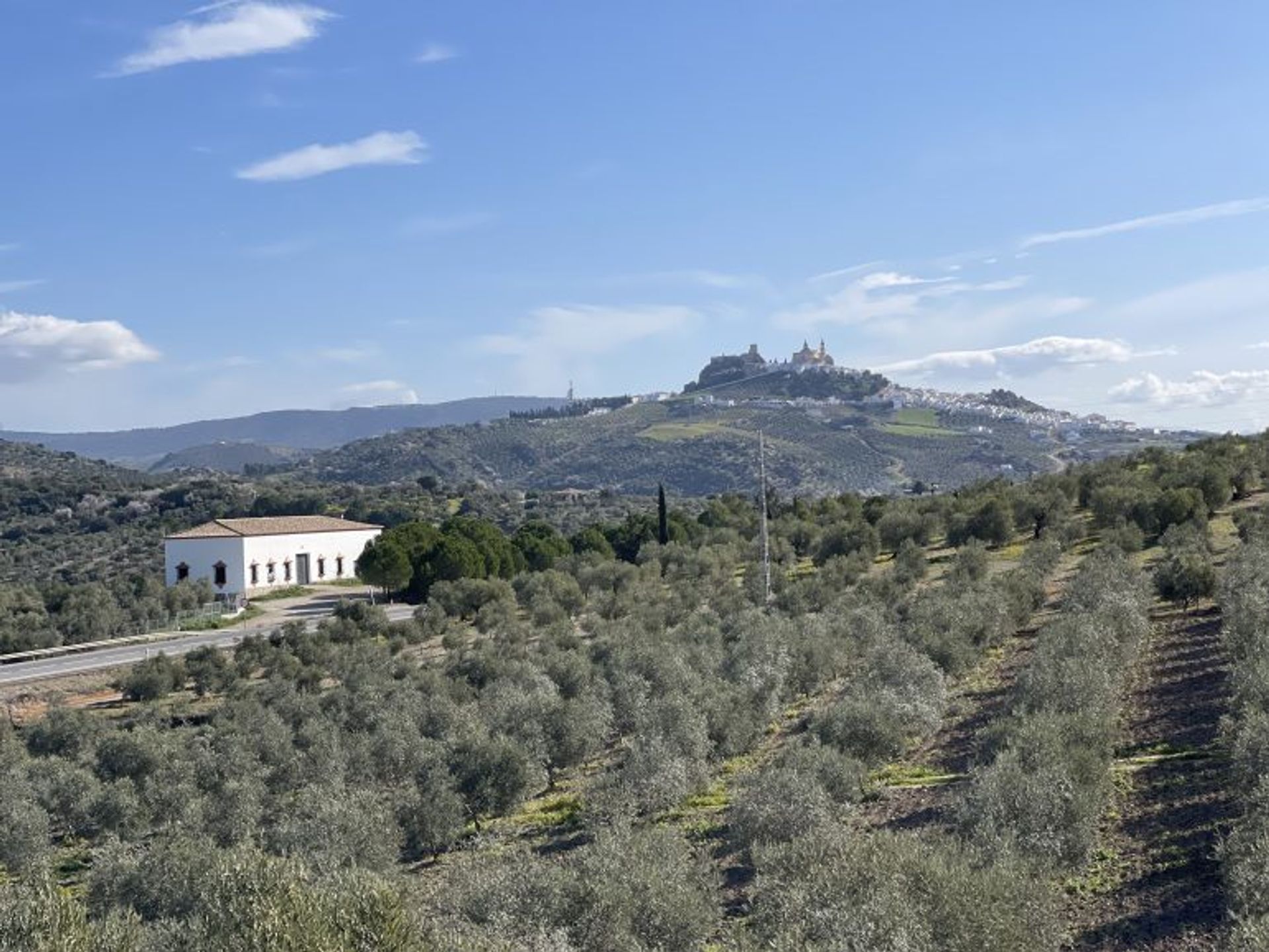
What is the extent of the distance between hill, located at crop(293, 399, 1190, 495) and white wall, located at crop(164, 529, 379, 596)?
73.4 metres

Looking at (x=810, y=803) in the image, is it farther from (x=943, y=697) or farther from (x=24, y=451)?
(x=24, y=451)

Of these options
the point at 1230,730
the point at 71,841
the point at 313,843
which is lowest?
the point at 71,841

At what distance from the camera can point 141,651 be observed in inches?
1815

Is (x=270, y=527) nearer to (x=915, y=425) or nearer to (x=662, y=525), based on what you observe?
(x=662, y=525)

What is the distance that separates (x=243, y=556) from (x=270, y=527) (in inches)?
160

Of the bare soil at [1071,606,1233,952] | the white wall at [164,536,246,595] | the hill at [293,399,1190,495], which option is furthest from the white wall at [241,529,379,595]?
the hill at [293,399,1190,495]

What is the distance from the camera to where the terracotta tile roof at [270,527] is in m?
67.2

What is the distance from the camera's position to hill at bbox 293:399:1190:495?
5935 inches

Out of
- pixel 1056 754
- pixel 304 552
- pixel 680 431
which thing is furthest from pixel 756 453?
pixel 1056 754

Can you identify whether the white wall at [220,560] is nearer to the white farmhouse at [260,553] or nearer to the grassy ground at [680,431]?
the white farmhouse at [260,553]

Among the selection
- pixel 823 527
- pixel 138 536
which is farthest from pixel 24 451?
pixel 823 527

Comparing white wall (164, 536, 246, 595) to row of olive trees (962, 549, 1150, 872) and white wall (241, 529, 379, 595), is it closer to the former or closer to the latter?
white wall (241, 529, 379, 595)

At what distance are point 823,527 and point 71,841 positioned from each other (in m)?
43.5

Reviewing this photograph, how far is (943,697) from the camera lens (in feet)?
80.2
